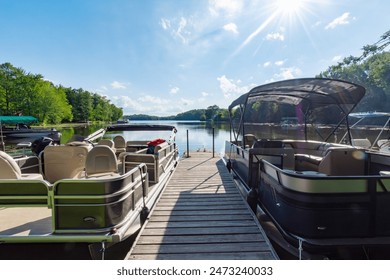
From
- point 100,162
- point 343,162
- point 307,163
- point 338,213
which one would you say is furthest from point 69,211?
point 307,163

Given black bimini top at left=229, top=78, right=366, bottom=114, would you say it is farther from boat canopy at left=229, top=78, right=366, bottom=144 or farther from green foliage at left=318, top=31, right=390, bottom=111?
green foliage at left=318, top=31, right=390, bottom=111

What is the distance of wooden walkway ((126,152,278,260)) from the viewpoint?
112 inches

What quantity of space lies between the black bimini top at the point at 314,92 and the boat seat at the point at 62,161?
→ 12.0ft

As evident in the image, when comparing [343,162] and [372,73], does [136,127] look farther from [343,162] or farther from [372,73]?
[372,73]

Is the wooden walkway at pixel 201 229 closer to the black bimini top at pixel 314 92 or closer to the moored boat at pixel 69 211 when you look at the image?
the moored boat at pixel 69 211

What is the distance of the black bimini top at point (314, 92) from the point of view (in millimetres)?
4434

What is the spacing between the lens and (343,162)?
11.5ft

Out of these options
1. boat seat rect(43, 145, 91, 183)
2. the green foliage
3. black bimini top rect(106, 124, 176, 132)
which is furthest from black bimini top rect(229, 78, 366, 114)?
the green foliage

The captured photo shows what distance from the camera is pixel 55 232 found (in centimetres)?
246

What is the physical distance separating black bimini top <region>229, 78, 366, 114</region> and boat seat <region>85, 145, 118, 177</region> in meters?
3.04

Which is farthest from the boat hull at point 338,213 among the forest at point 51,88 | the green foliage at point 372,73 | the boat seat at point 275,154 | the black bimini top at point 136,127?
the green foliage at point 372,73

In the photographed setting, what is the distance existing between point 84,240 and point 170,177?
13.2 feet

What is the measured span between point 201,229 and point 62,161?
9.79 feet

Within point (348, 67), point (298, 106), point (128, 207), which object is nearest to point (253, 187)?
point (128, 207)
